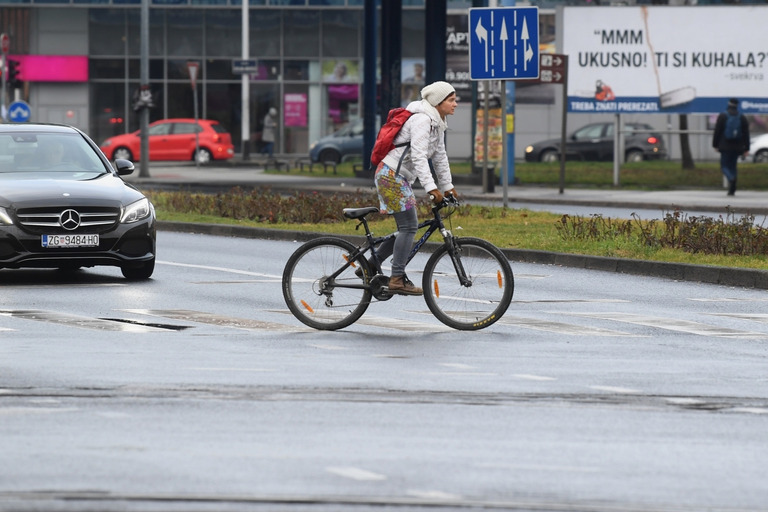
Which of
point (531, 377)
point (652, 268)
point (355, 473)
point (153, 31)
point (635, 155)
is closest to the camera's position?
point (355, 473)

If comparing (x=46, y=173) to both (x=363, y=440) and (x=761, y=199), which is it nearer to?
(x=363, y=440)

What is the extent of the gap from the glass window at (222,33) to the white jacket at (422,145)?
147 feet

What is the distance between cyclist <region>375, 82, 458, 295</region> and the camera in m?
11.5

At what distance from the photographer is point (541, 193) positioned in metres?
31.7

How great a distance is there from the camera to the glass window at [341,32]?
56.0 meters

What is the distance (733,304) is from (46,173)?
6490 millimetres

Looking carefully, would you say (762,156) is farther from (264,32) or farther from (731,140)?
(731,140)

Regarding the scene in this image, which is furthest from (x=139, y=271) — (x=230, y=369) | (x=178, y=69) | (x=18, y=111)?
(x=178, y=69)

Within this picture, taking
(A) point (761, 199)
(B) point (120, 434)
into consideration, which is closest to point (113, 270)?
(B) point (120, 434)

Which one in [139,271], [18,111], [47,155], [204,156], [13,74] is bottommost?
[139,271]

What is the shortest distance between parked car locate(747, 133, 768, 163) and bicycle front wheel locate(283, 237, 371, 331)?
41962 mm

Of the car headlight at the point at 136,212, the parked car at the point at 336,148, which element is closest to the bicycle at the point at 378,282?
the car headlight at the point at 136,212

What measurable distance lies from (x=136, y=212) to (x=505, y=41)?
30.3 feet

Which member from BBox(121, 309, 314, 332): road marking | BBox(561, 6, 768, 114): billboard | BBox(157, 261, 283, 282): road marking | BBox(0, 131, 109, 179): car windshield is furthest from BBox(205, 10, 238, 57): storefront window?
BBox(121, 309, 314, 332): road marking
